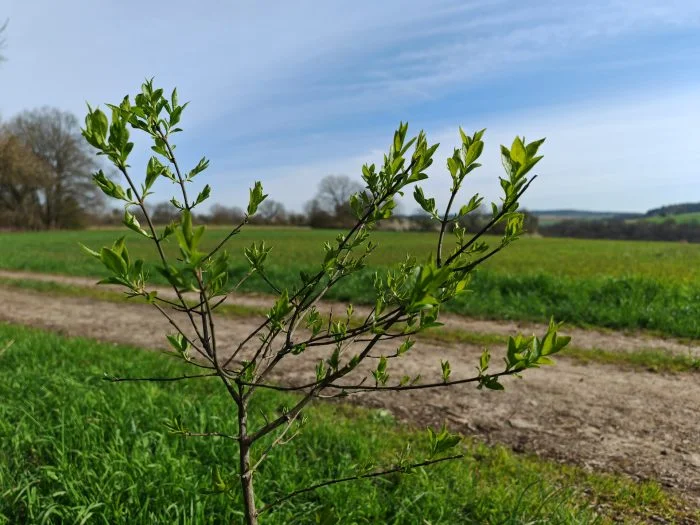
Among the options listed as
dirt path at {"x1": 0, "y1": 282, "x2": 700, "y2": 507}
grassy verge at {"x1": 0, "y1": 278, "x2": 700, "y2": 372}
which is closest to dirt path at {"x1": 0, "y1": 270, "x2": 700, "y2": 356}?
grassy verge at {"x1": 0, "y1": 278, "x2": 700, "y2": 372}

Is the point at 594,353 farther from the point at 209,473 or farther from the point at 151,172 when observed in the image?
the point at 151,172

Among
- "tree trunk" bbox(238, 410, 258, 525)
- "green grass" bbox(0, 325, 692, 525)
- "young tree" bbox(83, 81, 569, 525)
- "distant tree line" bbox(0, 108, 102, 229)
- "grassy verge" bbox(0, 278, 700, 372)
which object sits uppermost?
"distant tree line" bbox(0, 108, 102, 229)

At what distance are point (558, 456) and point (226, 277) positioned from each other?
391 cm

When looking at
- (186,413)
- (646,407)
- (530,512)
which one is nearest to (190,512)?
(186,413)

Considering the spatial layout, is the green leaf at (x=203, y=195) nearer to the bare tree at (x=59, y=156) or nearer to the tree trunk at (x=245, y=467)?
the tree trunk at (x=245, y=467)

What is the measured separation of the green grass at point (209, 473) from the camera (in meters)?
2.76

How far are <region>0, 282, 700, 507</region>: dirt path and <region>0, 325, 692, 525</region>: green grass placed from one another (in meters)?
0.35

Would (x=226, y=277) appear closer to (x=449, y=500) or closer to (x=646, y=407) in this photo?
(x=449, y=500)

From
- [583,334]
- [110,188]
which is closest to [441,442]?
[110,188]

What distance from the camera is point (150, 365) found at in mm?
5949

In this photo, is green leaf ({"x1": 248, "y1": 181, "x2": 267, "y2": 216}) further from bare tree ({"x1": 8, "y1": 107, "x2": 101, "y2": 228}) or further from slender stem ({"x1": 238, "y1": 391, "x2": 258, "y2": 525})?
bare tree ({"x1": 8, "y1": 107, "x2": 101, "y2": 228})

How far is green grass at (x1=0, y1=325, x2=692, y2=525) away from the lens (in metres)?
2.76

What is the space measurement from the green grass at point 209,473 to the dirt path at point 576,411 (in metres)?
0.35

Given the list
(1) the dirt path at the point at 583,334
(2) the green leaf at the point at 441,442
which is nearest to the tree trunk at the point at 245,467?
(2) the green leaf at the point at 441,442
